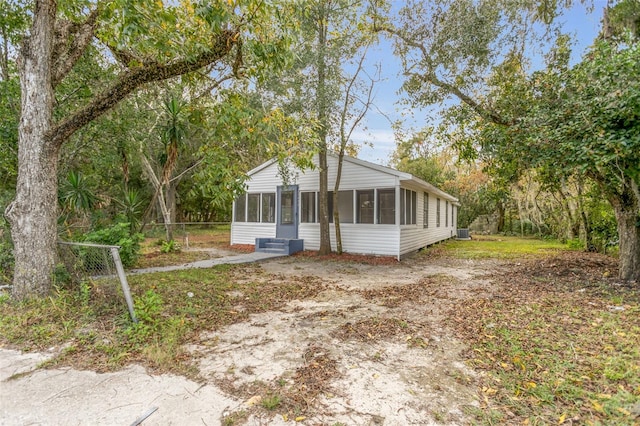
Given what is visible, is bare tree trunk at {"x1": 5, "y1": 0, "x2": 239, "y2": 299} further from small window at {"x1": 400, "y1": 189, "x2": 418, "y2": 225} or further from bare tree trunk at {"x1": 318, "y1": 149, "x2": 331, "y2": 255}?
small window at {"x1": 400, "y1": 189, "x2": 418, "y2": 225}

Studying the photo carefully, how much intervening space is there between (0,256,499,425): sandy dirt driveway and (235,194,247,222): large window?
886 cm

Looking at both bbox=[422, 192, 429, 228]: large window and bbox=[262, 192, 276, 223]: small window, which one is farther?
bbox=[422, 192, 429, 228]: large window

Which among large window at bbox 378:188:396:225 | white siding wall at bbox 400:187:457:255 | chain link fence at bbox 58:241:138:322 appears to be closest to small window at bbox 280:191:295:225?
large window at bbox 378:188:396:225

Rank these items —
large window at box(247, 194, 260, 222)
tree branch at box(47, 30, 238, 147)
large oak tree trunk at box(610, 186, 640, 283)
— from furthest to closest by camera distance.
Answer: large window at box(247, 194, 260, 222) < large oak tree trunk at box(610, 186, 640, 283) < tree branch at box(47, 30, 238, 147)

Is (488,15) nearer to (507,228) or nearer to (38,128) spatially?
(38,128)

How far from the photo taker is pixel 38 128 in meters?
4.19

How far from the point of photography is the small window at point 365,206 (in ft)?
34.0

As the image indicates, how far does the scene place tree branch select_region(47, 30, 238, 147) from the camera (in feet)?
14.0

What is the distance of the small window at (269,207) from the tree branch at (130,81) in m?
7.63

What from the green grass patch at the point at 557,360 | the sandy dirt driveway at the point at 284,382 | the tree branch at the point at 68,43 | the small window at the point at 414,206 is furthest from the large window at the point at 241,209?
the green grass patch at the point at 557,360

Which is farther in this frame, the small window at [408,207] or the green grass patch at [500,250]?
the green grass patch at [500,250]

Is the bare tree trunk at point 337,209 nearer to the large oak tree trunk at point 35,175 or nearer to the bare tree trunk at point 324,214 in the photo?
the bare tree trunk at point 324,214

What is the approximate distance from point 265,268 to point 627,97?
7342 millimetres

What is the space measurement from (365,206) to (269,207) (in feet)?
12.3
